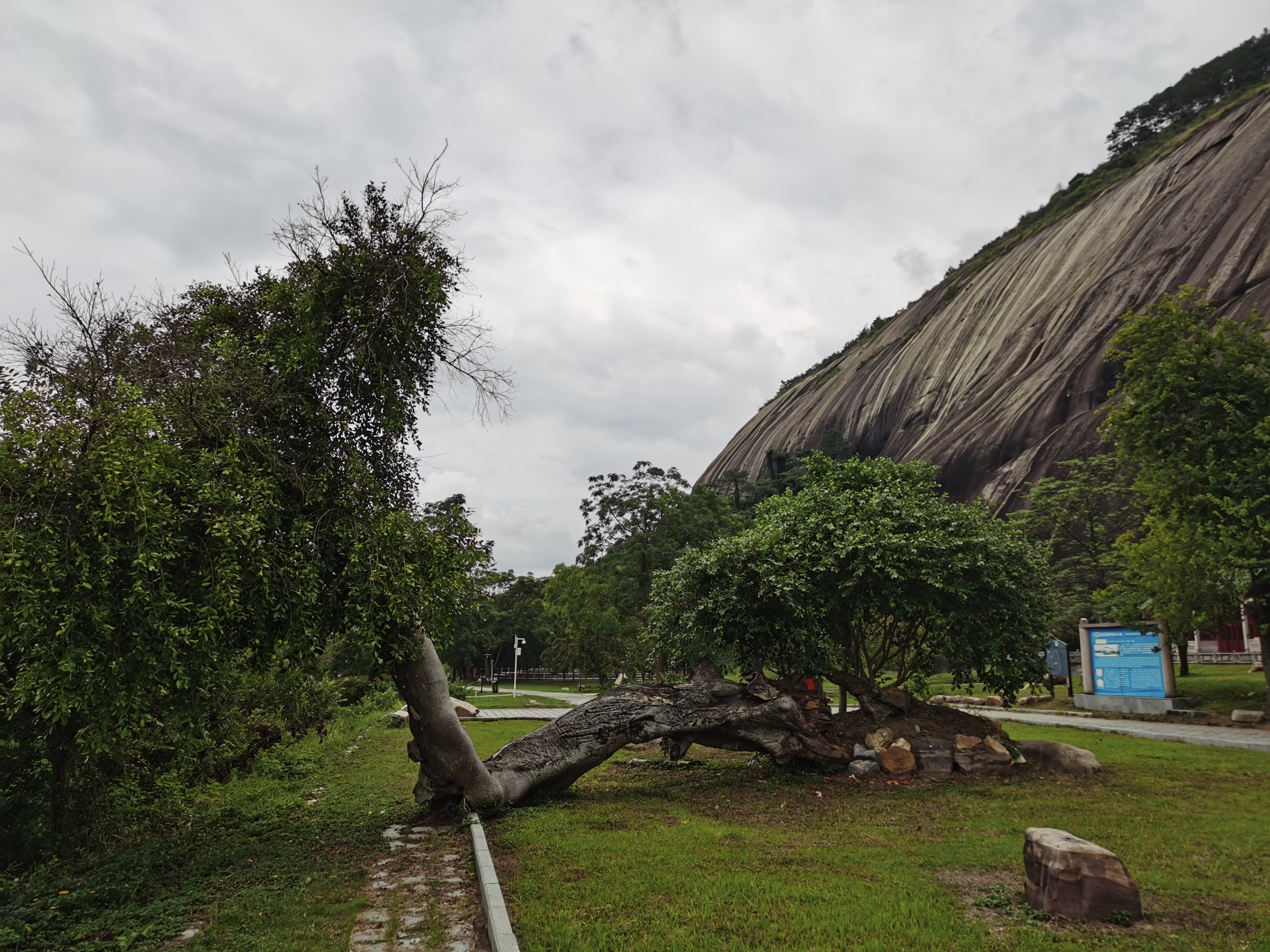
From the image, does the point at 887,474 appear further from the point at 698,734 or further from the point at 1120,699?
the point at 1120,699

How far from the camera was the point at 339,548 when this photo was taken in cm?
735

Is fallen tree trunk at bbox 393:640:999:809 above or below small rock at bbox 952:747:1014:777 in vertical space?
above

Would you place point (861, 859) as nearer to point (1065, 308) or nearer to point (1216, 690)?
point (1216, 690)

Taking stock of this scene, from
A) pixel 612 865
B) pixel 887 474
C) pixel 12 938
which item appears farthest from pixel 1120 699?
pixel 12 938

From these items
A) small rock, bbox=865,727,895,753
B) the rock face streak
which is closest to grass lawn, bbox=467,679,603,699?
the rock face streak

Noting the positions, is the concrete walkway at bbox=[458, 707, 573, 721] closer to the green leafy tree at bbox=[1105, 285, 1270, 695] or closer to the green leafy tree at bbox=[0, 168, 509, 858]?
the green leafy tree at bbox=[0, 168, 509, 858]

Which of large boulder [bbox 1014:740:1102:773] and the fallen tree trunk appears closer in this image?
the fallen tree trunk

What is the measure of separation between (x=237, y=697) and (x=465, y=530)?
605cm

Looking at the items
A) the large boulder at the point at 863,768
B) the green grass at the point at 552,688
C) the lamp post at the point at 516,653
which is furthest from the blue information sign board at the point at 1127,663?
the lamp post at the point at 516,653

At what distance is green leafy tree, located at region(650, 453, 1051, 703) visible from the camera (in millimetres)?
11164

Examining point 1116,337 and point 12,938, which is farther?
point 1116,337

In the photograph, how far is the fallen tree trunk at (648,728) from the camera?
28.3 ft

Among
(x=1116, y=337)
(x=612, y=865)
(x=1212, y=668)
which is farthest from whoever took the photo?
(x=1212, y=668)

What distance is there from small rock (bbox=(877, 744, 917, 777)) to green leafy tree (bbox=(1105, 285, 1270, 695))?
9.62 m
